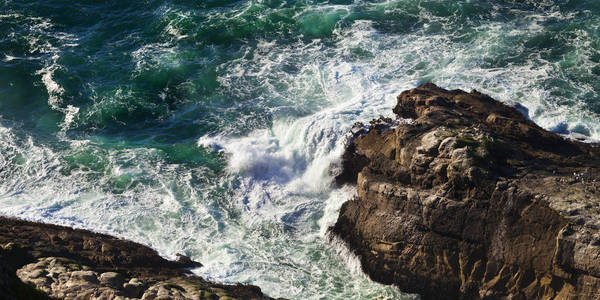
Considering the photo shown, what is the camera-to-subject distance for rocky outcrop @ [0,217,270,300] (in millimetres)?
20016

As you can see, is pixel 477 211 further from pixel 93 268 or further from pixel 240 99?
pixel 240 99

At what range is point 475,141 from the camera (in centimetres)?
2266

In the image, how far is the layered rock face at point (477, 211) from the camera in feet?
65.4

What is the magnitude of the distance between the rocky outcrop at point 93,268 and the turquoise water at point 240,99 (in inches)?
A: 50.7

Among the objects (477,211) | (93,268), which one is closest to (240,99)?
(93,268)

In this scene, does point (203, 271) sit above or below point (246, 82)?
below

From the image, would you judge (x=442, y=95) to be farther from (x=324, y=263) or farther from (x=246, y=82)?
(x=246, y=82)

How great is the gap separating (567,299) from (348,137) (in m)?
12.1

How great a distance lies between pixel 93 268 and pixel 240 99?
14951 mm

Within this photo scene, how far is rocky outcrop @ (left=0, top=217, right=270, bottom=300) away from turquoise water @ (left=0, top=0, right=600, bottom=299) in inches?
50.7

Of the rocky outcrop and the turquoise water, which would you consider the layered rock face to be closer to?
the turquoise water

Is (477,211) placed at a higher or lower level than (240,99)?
higher

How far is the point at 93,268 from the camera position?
21.4m

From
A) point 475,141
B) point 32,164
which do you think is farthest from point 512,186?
point 32,164
